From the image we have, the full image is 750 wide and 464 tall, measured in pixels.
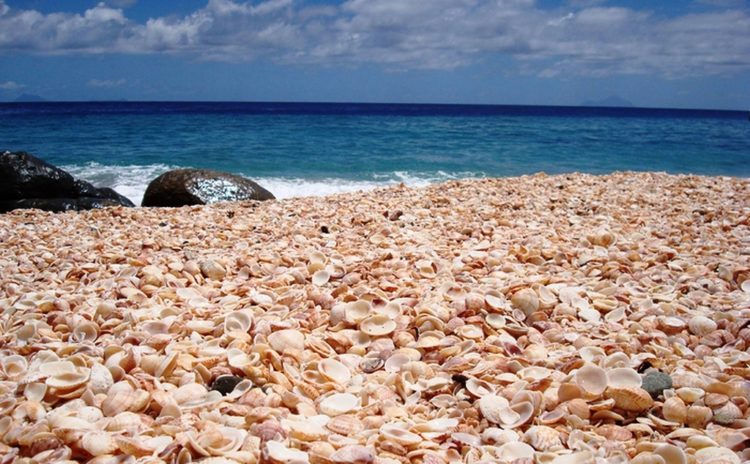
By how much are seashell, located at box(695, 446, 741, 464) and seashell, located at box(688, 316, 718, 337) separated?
3.45ft

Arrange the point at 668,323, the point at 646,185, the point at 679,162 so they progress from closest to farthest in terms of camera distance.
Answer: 1. the point at 668,323
2. the point at 646,185
3. the point at 679,162

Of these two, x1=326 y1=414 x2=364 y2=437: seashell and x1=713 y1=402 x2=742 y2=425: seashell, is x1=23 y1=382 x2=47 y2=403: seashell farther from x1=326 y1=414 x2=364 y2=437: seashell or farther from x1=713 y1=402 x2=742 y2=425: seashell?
x1=713 y1=402 x2=742 y2=425: seashell

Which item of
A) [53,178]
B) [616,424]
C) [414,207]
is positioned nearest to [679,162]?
[414,207]

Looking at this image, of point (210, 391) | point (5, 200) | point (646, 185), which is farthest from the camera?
point (5, 200)

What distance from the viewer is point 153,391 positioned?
2240mm

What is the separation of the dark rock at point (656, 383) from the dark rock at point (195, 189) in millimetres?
8547

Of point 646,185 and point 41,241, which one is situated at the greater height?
point 646,185

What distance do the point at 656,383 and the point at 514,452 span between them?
0.74 meters

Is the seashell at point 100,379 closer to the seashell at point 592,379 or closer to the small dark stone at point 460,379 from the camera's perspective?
the small dark stone at point 460,379

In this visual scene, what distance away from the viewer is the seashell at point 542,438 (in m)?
1.95

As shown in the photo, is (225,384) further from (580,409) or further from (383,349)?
(580,409)

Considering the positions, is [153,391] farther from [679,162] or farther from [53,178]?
[679,162]

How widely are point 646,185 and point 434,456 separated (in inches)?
302

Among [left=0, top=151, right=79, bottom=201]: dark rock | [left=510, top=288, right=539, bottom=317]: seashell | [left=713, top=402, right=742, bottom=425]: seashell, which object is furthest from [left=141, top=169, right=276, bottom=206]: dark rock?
[left=713, top=402, right=742, bottom=425]: seashell
